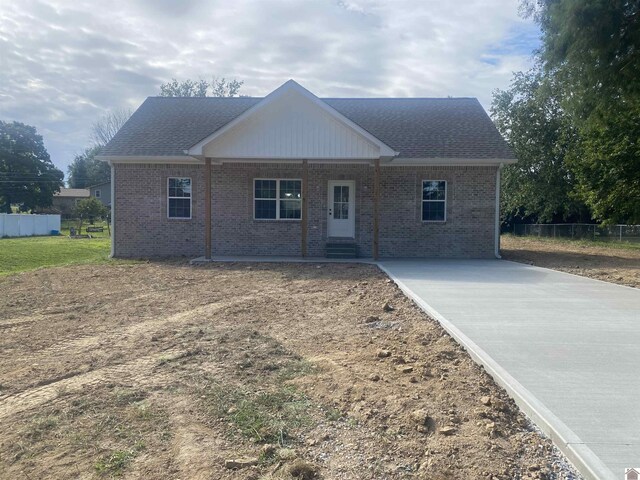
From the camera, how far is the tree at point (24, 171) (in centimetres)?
6025

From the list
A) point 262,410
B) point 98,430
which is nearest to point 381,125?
point 262,410

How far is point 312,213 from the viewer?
58.4 feet

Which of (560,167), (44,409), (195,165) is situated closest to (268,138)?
(195,165)

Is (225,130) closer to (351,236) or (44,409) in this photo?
(351,236)

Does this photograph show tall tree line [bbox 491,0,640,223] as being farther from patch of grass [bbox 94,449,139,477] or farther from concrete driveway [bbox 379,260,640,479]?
patch of grass [bbox 94,449,139,477]

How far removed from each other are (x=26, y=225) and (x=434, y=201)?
117 feet

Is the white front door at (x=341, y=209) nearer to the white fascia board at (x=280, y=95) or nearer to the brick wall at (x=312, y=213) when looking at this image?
the brick wall at (x=312, y=213)

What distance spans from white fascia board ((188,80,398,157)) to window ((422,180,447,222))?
2880 millimetres

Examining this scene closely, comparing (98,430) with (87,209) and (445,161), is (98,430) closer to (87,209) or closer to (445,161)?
(445,161)

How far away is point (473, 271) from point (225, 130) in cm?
818

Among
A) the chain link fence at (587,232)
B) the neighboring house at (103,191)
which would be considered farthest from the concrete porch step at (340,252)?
the neighboring house at (103,191)

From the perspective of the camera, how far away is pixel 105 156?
1736 centimetres

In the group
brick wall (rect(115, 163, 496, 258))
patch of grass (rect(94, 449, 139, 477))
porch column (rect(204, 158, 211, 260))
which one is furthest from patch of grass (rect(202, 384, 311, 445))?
brick wall (rect(115, 163, 496, 258))

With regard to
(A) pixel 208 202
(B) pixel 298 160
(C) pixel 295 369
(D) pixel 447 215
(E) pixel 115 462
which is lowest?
(E) pixel 115 462
